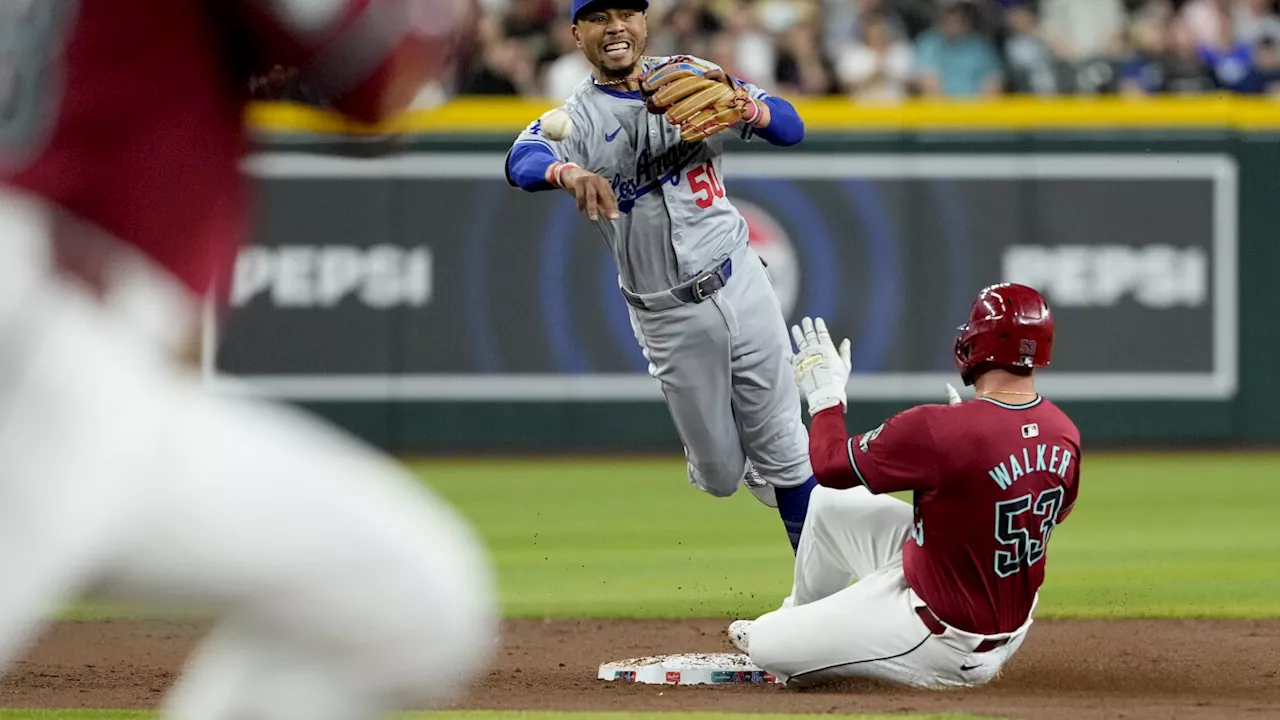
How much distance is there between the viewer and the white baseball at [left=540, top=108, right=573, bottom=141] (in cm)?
611

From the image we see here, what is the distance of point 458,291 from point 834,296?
2.60 metres

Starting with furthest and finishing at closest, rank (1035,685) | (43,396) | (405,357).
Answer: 1. (405,357)
2. (1035,685)
3. (43,396)

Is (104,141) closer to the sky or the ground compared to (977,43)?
closer to the ground

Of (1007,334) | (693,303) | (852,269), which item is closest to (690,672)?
(693,303)

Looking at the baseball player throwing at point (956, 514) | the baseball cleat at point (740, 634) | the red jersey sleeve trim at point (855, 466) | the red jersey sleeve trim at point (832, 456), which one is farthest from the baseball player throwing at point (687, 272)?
the red jersey sleeve trim at point (855, 466)

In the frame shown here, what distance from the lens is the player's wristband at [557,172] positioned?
5695mm

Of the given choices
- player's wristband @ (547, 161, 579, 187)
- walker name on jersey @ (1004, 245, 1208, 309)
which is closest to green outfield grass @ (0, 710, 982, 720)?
player's wristband @ (547, 161, 579, 187)

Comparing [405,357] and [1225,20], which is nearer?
[405,357]

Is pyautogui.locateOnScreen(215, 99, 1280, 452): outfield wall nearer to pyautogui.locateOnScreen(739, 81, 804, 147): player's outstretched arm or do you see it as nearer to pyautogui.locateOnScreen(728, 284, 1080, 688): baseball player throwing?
pyautogui.locateOnScreen(739, 81, 804, 147): player's outstretched arm

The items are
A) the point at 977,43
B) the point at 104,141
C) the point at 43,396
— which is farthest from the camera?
the point at 977,43

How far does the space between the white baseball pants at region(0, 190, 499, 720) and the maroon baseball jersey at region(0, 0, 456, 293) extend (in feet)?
0.39

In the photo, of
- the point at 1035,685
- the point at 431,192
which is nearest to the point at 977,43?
the point at 431,192

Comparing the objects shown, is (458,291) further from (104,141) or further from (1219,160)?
(104,141)

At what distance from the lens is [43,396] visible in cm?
204
